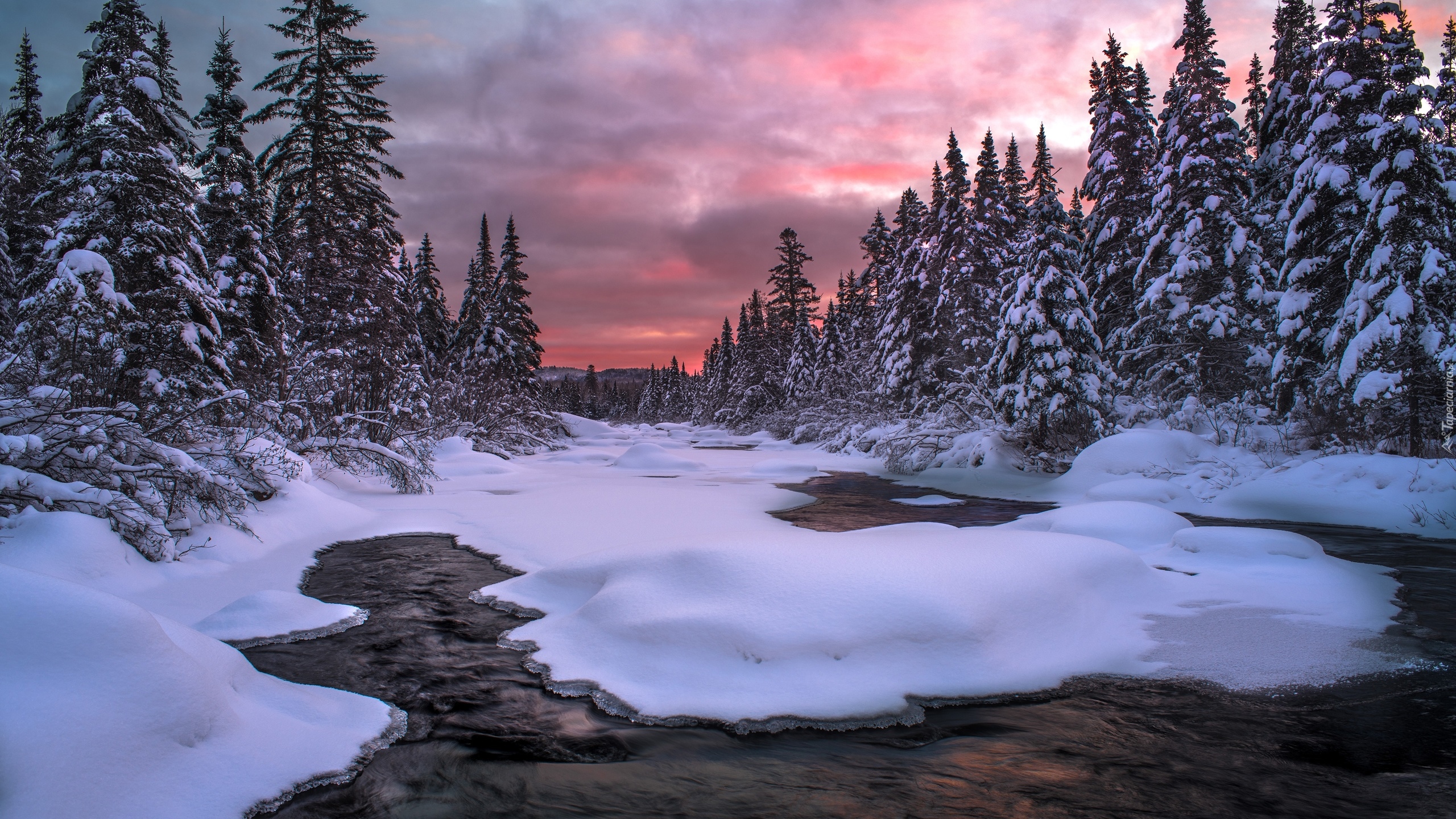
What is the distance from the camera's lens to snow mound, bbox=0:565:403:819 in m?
2.28

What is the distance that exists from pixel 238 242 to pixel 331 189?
318 centimetres

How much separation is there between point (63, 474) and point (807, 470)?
15.9 m

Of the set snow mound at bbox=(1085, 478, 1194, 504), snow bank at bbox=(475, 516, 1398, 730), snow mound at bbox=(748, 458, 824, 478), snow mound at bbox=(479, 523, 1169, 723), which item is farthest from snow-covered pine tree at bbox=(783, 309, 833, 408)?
snow mound at bbox=(479, 523, 1169, 723)

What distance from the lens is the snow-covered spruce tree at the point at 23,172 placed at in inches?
642

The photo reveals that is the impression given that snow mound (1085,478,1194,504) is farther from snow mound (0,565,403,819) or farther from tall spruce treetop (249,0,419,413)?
tall spruce treetop (249,0,419,413)

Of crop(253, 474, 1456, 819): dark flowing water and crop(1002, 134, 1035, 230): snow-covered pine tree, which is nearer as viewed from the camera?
crop(253, 474, 1456, 819): dark flowing water

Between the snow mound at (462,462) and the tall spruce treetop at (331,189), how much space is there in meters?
1.74

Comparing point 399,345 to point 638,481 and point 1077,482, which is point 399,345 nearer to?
point 638,481

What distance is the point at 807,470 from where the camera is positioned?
63.7 feet

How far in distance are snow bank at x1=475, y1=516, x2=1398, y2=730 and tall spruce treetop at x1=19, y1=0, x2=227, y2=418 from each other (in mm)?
9145

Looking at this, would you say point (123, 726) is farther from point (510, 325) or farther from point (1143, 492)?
point (510, 325)

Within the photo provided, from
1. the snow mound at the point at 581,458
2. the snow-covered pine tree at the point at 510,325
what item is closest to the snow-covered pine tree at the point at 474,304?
the snow-covered pine tree at the point at 510,325

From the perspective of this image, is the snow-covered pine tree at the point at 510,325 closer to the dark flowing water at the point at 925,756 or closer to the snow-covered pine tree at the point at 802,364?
the snow-covered pine tree at the point at 802,364

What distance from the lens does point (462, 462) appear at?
16.6 metres
